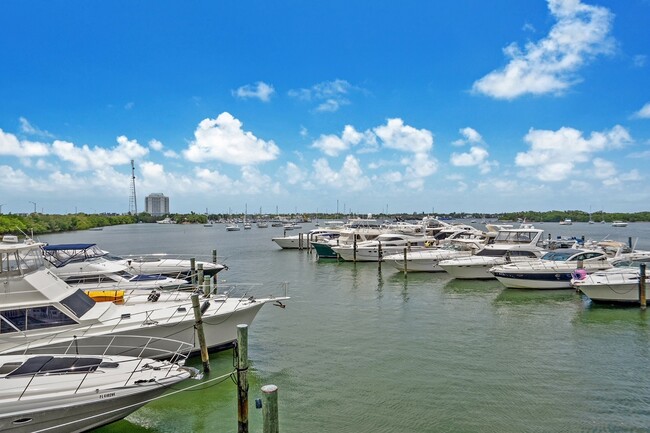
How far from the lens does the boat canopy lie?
25.5m

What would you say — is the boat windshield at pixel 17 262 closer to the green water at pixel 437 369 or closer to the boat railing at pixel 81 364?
the boat railing at pixel 81 364

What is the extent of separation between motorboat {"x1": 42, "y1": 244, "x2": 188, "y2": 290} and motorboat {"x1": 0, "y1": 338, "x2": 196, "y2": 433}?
1000 cm

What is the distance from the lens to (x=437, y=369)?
1529cm

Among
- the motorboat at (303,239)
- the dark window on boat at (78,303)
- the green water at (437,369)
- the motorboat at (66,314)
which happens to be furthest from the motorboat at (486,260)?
the motorboat at (303,239)

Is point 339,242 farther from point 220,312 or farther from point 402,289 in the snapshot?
point 220,312

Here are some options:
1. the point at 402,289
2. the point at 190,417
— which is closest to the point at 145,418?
the point at 190,417

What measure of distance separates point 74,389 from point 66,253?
20.8 m

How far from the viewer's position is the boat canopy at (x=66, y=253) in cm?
2549

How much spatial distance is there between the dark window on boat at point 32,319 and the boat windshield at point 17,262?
1413mm

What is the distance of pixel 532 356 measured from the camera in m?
16.7

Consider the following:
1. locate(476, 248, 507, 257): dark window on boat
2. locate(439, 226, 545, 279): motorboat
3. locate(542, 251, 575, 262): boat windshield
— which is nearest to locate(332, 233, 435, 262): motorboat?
locate(476, 248, 507, 257): dark window on boat

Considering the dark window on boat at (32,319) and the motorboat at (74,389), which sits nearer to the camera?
the motorboat at (74,389)

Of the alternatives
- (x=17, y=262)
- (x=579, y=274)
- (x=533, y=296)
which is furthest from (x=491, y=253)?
(x=17, y=262)

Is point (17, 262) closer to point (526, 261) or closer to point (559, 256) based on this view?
point (526, 261)
